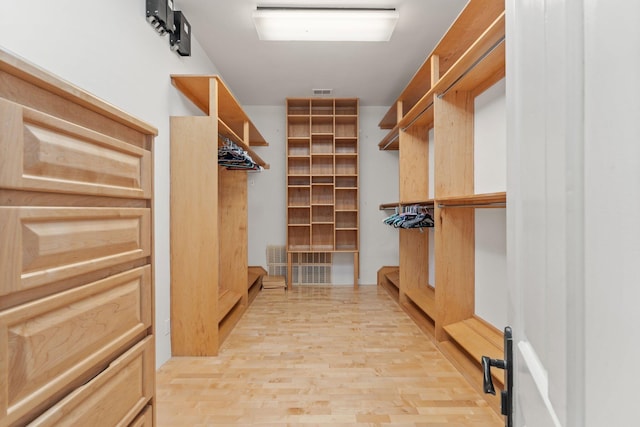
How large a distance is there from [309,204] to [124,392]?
158 inches

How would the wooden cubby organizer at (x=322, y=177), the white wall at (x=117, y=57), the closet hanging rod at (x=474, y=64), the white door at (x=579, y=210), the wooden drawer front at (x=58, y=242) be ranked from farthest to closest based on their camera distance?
the wooden cubby organizer at (x=322, y=177) → the closet hanging rod at (x=474, y=64) → the white wall at (x=117, y=57) → the wooden drawer front at (x=58, y=242) → the white door at (x=579, y=210)

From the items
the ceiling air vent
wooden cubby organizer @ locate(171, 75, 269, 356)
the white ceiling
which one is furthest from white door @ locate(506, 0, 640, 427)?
the ceiling air vent

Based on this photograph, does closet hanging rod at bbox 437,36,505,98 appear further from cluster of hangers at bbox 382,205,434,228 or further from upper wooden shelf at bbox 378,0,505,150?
cluster of hangers at bbox 382,205,434,228

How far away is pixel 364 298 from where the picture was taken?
14.0ft

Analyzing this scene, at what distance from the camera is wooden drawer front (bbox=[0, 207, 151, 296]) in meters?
0.64

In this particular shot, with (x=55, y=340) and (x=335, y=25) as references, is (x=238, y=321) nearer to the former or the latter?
(x=55, y=340)

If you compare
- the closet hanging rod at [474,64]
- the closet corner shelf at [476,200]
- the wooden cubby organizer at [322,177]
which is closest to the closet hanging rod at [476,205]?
the closet corner shelf at [476,200]

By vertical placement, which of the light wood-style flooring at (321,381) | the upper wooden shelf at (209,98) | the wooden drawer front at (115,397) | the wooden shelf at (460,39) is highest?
the wooden shelf at (460,39)

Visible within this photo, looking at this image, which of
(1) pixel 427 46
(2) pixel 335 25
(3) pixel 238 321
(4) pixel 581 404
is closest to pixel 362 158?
(1) pixel 427 46

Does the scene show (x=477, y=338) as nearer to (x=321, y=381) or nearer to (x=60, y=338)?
(x=321, y=381)

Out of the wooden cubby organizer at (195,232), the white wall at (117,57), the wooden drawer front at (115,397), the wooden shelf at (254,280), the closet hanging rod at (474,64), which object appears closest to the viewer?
the wooden drawer front at (115,397)

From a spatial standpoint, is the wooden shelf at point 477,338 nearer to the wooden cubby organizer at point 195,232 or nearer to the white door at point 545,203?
the white door at point 545,203

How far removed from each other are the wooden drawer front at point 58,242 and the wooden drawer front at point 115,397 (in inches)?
12.0

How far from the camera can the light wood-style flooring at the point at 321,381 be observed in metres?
1.80
